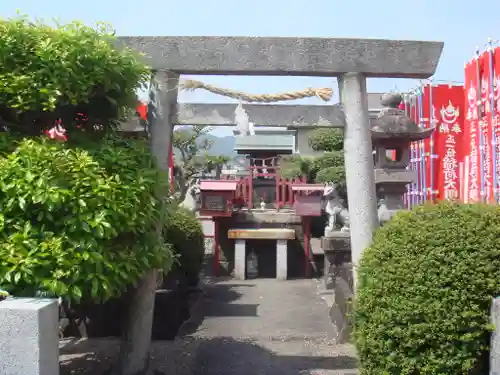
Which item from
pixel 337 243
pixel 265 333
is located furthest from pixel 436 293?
pixel 337 243

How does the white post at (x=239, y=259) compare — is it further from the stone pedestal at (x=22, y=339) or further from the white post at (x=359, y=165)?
the stone pedestal at (x=22, y=339)

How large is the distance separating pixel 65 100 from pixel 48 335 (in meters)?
1.58

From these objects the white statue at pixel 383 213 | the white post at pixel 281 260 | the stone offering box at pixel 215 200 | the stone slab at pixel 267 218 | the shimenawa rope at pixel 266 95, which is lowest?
the white post at pixel 281 260

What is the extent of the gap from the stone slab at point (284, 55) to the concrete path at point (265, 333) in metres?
2.67

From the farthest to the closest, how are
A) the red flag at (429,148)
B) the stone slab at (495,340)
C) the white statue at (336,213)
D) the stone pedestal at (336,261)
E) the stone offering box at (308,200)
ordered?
the red flag at (429,148)
the stone offering box at (308,200)
the white statue at (336,213)
the stone pedestal at (336,261)
the stone slab at (495,340)

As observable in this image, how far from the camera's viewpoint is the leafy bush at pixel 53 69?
347 centimetres

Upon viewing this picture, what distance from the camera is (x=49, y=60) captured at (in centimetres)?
347

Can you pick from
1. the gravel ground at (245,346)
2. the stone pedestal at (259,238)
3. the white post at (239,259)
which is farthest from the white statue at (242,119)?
the white post at (239,259)

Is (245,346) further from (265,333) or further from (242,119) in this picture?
(242,119)

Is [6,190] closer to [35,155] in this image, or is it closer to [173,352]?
[35,155]

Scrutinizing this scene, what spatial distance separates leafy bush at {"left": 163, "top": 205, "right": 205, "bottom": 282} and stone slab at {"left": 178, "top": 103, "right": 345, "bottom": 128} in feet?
9.19

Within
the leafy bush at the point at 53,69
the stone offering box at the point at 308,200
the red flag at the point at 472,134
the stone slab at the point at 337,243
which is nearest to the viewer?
the leafy bush at the point at 53,69

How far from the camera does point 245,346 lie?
5812 millimetres

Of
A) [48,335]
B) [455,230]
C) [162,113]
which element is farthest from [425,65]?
[48,335]
